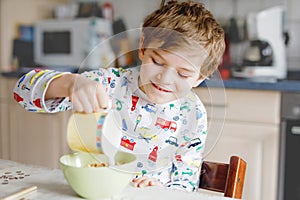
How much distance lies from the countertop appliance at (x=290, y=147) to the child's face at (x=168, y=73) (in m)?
1.20

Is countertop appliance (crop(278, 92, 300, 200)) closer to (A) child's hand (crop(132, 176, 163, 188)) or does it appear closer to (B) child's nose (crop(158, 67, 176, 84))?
(A) child's hand (crop(132, 176, 163, 188))

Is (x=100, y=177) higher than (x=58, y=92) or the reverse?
the reverse

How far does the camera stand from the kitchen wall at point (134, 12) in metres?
2.28

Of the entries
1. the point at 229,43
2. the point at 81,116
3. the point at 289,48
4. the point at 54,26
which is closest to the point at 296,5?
the point at 289,48

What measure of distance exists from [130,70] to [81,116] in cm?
21

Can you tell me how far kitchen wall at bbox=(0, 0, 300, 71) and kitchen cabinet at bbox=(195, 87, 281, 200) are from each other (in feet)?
1.85

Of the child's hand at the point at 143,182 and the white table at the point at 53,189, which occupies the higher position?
the child's hand at the point at 143,182

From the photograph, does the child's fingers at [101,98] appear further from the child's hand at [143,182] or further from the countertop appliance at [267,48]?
the countertop appliance at [267,48]

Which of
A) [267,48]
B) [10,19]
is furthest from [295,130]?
[10,19]

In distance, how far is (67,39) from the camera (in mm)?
2611

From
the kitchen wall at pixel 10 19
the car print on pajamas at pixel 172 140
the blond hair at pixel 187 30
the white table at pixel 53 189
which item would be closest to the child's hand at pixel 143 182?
the white table at pixel 53 189

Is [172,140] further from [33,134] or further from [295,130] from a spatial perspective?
[33,134]

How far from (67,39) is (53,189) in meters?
1.94

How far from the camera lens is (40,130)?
2443 millimetres
